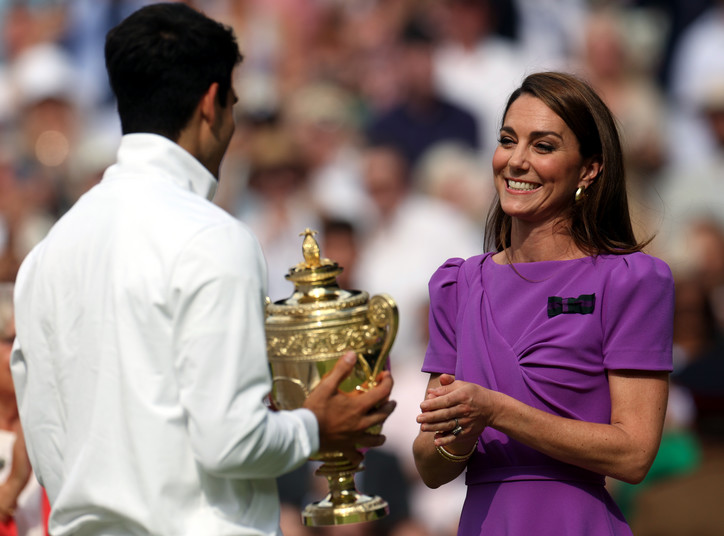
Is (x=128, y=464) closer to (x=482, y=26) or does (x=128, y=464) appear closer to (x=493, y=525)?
Result: (x=493, y=525)

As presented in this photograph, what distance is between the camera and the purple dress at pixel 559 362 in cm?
277

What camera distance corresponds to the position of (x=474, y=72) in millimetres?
8438

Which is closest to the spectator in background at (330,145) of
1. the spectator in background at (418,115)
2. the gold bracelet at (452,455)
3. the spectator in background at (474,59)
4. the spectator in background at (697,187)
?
the spectator in background at (418,115)

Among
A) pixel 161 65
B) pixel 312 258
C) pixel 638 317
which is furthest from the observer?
pixel 312 258

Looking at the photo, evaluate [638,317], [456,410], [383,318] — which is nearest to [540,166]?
[638,317]

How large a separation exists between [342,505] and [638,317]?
0.98m

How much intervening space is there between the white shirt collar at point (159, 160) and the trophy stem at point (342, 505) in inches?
37.3

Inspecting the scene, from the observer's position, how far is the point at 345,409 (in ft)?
8.91

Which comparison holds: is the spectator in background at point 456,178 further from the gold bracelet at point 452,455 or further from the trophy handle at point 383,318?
the gold bracelet at point 452,455

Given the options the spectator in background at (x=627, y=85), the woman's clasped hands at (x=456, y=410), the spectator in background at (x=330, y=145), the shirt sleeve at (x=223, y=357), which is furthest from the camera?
the spectator in background at (x=330, y=145)

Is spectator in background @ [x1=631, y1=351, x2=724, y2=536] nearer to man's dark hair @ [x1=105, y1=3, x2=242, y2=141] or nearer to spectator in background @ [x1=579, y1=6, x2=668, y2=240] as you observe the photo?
spectator in background @ [x1=579, y1=6, x2=668, y2=240]

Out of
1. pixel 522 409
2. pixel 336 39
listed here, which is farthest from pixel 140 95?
pixel 336 39

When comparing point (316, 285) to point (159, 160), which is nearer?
point (159, 160)

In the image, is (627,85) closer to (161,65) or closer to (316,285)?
(316,285)
